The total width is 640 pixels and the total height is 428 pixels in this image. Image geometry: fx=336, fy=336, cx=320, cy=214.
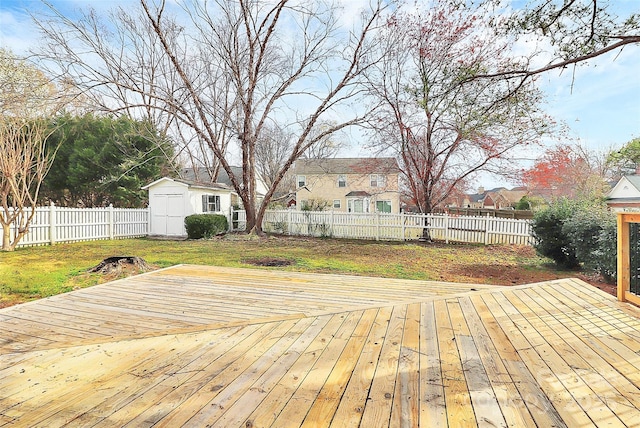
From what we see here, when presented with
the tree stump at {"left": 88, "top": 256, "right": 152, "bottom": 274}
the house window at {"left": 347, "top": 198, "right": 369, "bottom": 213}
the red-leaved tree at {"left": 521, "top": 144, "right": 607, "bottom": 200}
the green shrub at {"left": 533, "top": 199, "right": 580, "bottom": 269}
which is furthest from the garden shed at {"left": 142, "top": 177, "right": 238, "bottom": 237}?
the red-leaved tree at {"left": 521, "top": 144, "right": 607, "bottom": 200}

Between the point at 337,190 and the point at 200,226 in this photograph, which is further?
the point at 337,190

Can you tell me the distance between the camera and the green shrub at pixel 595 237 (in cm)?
479

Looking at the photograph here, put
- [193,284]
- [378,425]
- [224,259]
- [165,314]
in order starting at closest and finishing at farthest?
[378,425], [165,314], [193,284], [224,259]

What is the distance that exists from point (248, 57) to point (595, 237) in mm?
11878

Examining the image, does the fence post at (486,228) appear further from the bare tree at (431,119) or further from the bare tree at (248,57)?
the bare tree at (248,57)

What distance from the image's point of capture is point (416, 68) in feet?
33.6

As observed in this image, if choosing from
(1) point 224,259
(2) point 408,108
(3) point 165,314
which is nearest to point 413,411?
(3) point 165,314

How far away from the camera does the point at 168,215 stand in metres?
12.4

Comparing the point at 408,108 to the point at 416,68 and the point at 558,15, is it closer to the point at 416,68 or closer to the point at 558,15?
the point at 416,68

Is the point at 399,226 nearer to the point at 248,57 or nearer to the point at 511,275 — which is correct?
the point at 511,275

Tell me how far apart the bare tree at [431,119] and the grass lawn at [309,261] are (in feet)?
8.48

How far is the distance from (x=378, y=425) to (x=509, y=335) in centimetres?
153

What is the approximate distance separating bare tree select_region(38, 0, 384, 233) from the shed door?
7.15 ft

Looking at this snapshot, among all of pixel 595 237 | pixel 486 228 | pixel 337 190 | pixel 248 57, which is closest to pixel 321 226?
pixel 486 228
